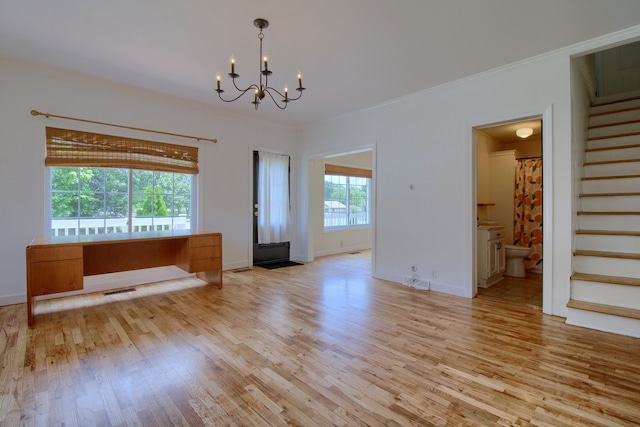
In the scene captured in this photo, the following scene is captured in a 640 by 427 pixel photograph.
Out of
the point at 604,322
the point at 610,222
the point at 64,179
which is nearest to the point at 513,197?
the point at 610,222

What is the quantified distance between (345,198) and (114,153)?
16.2 ft

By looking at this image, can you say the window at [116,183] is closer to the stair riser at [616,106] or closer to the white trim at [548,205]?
the white trim at [548,205]

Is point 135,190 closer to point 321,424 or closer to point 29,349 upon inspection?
point 29,349

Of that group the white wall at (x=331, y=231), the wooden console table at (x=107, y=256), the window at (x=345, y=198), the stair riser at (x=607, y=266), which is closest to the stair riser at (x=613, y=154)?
the stair riser at (x=607, y=266)

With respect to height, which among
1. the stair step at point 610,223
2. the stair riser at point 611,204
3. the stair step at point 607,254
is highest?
the stair riser at point 611,204

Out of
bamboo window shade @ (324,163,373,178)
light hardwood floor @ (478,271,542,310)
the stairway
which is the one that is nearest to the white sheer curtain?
bamboo window shade @ (324,163,373,178)

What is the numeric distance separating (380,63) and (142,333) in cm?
362

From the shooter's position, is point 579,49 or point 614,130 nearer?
point 579,49

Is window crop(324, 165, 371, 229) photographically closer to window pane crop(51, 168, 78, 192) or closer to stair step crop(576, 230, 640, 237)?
window pane crop(51, 168, 78, 192)

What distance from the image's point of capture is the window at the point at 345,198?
7086mm

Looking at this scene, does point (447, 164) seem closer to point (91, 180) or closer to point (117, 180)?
point (117, 180)

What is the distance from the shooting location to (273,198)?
19.1ft

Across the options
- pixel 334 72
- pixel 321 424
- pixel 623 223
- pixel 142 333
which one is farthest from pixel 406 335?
pixel 334 72

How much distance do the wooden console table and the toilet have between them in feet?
14.8
